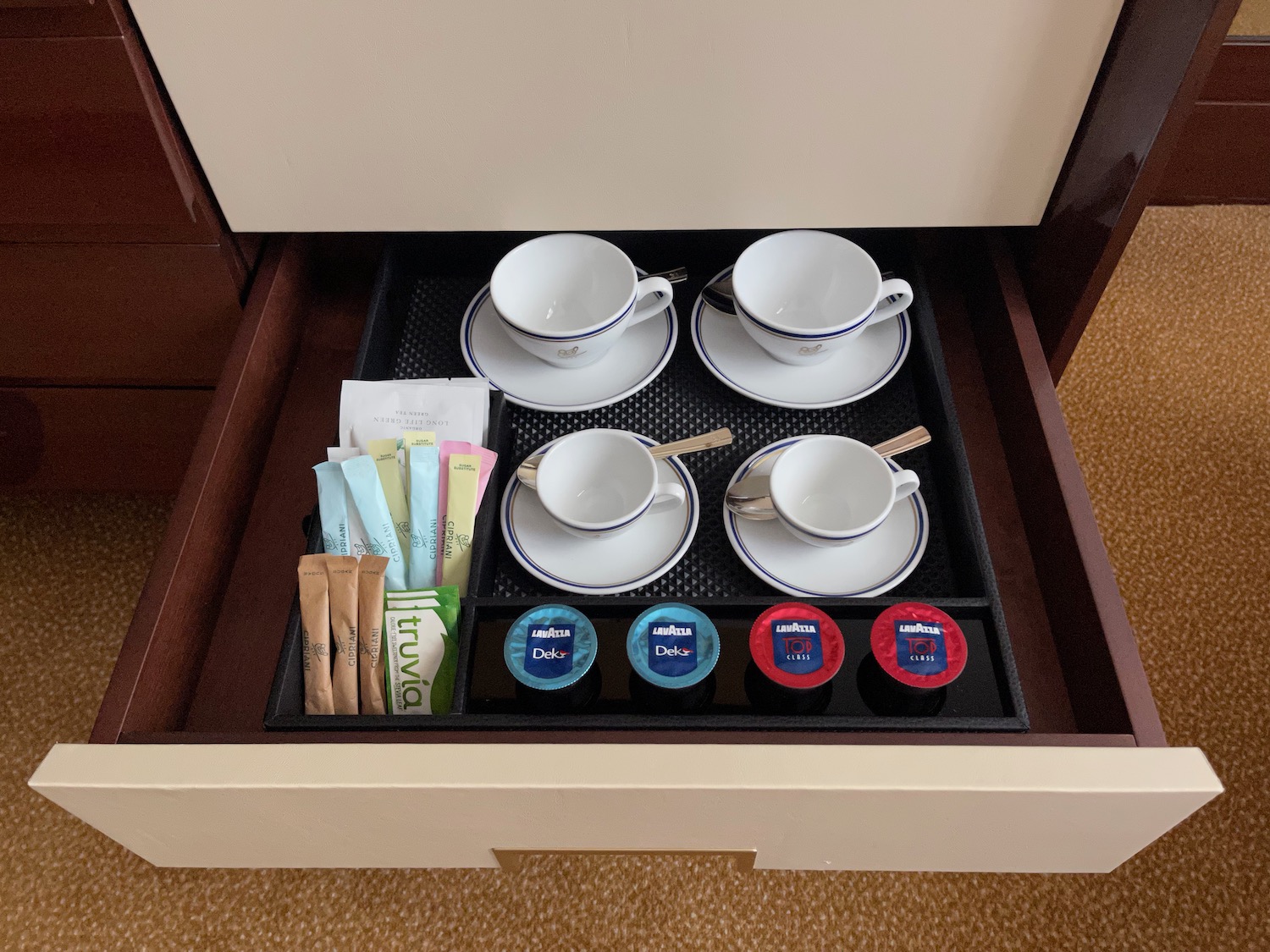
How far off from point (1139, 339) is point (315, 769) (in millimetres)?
1442

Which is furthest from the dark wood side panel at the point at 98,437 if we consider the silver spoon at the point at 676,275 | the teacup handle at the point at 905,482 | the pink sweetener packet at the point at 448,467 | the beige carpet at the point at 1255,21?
the beige carpet at the point at 1255,21

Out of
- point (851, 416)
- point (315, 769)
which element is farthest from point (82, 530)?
point (851, 416)

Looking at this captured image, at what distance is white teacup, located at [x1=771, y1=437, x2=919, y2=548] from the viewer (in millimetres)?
761

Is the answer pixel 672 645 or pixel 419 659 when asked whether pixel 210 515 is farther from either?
pixel 672 645

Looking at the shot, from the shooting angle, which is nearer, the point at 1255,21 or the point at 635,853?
the point at 635,853

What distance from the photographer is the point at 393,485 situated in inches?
30.4

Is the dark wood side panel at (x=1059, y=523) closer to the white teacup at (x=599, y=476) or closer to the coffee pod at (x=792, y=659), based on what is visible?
the coffee pod at (x=792, y=659)

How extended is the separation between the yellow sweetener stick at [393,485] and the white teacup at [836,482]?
29cm

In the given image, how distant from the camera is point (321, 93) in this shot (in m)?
0.77

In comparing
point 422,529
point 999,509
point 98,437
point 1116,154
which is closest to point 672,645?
point 422,529

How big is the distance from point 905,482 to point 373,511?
0.41 meters

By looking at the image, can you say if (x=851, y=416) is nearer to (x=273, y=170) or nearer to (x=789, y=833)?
(x=789, y=833)

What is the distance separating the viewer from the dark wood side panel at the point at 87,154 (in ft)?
2.39

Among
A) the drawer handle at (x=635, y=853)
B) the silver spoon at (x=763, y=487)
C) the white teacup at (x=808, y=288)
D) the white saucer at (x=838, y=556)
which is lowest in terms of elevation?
the drawer handle at (x=635, y=853)
